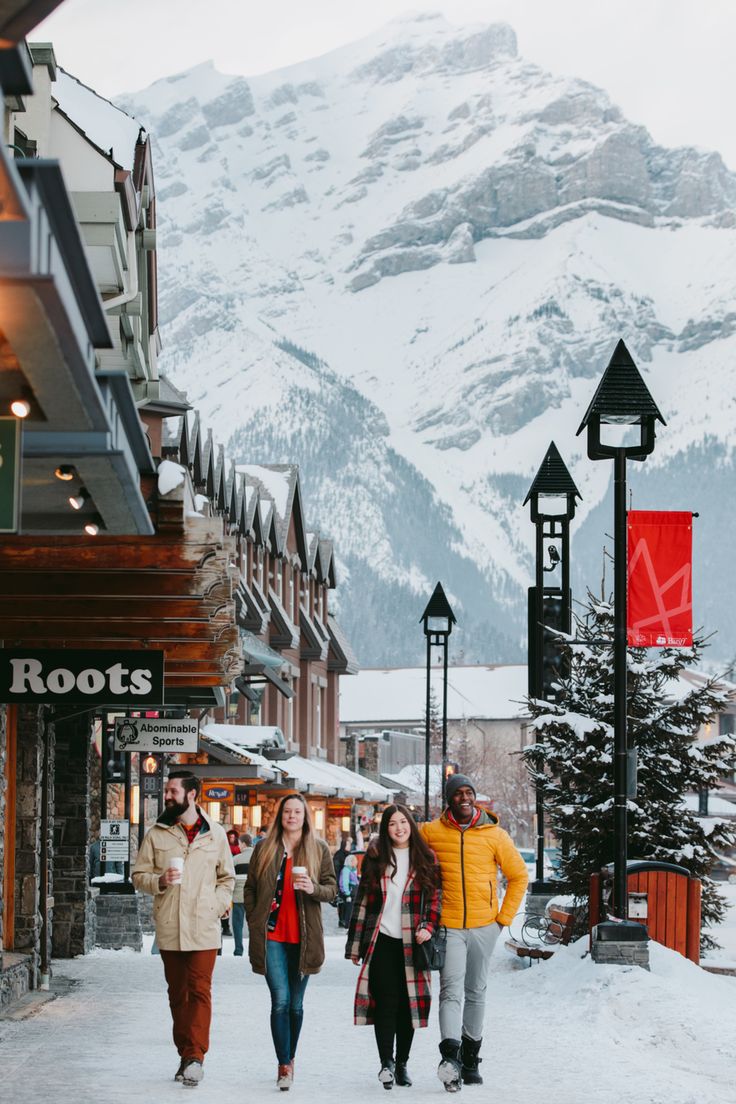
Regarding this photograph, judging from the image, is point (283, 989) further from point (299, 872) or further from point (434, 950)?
point (434, 950)

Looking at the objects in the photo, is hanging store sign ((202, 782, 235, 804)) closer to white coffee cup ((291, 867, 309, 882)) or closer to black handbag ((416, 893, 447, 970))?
black handbag ((416, 893, 447, 970))

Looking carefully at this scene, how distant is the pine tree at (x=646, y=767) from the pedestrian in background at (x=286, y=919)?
8889 mm

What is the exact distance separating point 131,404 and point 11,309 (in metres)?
1.73

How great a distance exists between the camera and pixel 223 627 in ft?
47.5

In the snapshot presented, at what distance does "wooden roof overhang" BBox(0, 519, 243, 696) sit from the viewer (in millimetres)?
11602

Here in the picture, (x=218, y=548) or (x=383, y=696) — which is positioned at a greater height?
(x=218, y=548)

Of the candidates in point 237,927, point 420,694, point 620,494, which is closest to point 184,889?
point 620,494

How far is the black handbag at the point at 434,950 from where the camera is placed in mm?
10500

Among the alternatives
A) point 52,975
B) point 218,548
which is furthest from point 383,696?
point 218,548

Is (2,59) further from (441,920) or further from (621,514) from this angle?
(621,514)

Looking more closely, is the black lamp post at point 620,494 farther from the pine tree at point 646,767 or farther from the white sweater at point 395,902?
the white sweater at point 395,902

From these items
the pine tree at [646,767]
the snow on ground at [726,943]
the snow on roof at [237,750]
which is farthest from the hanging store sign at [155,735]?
the snow on roof at [237,750]

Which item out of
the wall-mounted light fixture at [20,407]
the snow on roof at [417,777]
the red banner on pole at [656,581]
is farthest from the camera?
the snow on roof at [417,777]

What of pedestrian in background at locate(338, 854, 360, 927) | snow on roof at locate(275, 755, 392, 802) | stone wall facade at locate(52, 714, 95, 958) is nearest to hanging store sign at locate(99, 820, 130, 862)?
stone wall facade at locate(52, 714, 95, 958)
